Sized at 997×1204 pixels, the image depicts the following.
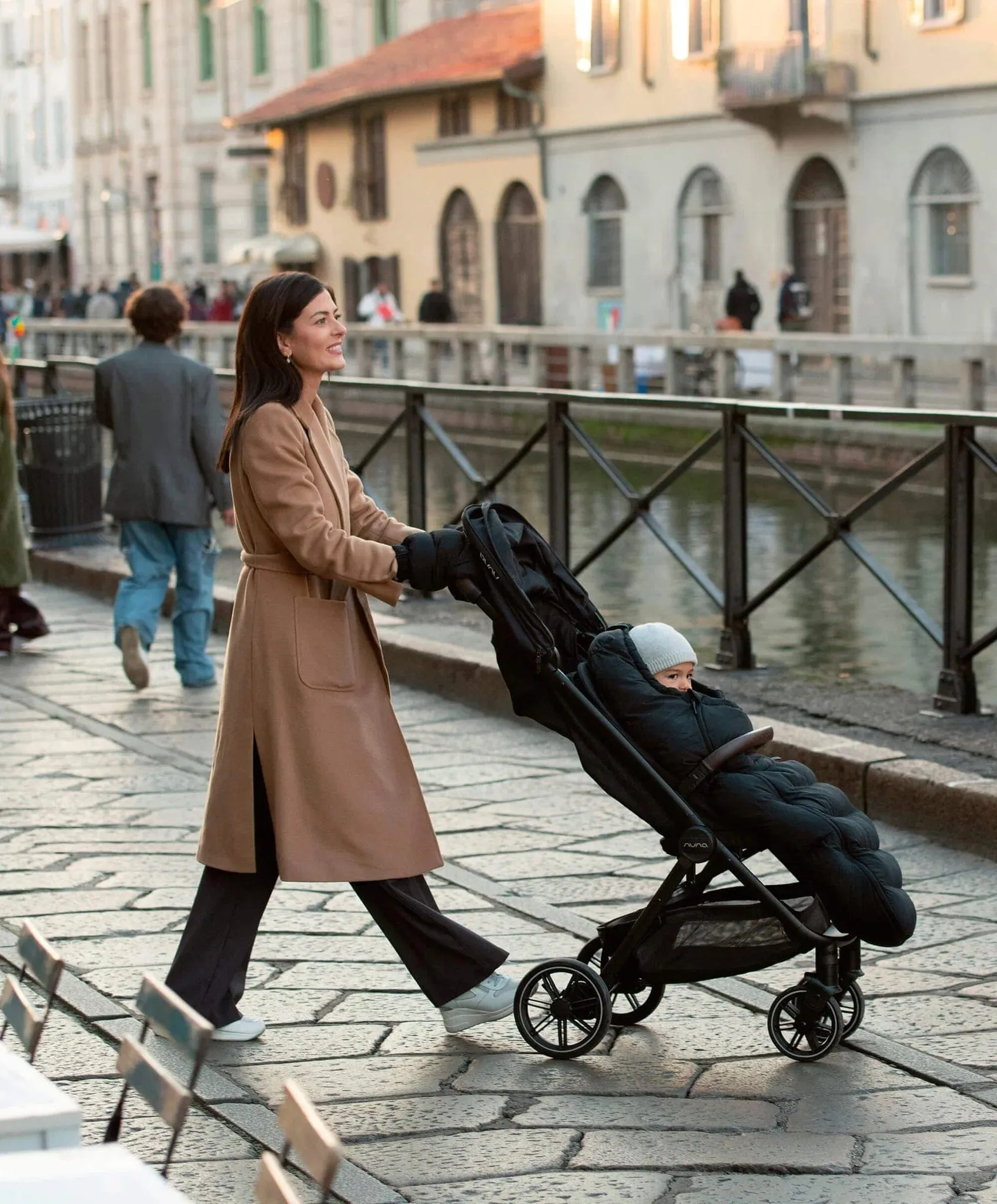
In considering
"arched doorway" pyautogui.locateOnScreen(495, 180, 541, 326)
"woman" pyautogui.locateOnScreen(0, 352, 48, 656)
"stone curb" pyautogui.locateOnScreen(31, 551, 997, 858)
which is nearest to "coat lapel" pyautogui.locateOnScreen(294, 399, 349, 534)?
"stone curb" pyautogui.locateOnScreen(31, 551, 997, 858)

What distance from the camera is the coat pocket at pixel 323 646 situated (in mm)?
4355

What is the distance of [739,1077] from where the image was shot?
4238mm

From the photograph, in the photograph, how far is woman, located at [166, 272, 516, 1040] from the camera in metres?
4.31

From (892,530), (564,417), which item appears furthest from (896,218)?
(564,417)

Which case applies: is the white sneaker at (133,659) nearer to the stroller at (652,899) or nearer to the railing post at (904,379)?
the stroller at (652,899)

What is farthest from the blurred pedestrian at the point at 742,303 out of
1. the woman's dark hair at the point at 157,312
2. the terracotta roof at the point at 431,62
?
the woman's dark hair at the point at 157,312

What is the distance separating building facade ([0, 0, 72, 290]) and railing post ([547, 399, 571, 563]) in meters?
55.3

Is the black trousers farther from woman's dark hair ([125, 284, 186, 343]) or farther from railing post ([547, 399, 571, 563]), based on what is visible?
railing post ([547, 399, 571, 563])

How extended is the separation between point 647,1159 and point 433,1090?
1.77ft

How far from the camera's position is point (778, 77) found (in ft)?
99.8

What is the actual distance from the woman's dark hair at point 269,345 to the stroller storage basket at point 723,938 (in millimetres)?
1236

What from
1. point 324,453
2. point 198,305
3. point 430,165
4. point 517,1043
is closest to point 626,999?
point 517,1043

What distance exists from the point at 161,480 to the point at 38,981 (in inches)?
213

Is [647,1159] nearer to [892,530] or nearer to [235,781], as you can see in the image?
[235,781]
